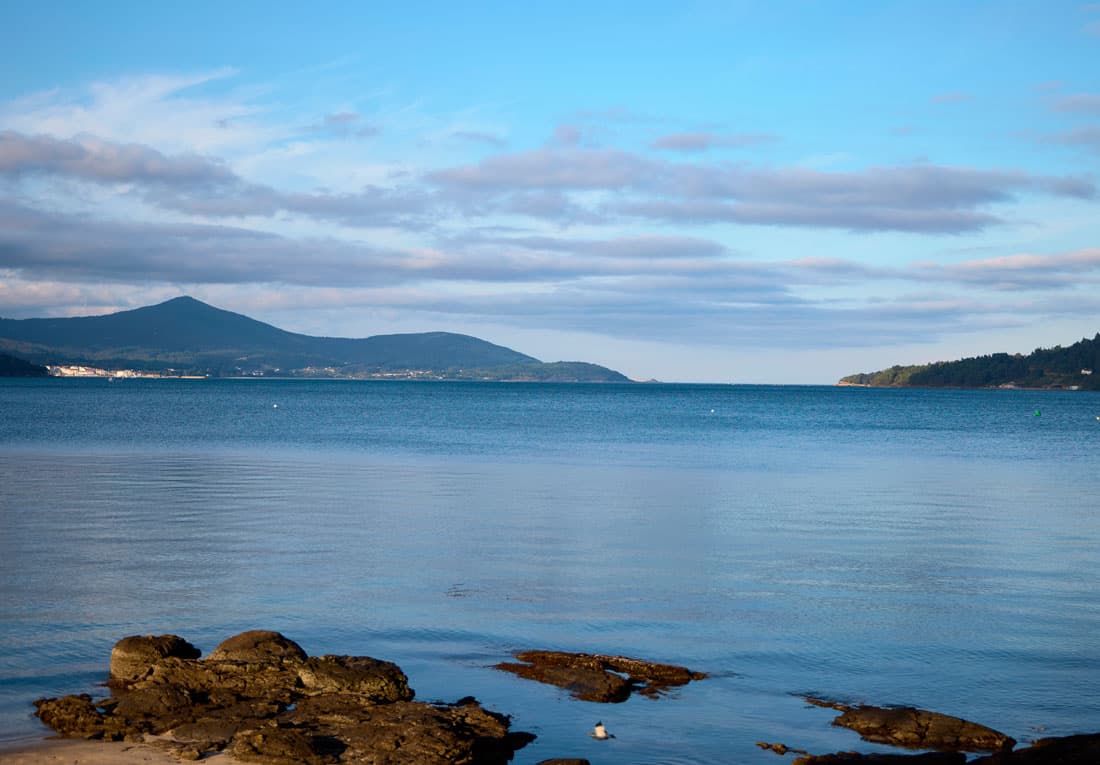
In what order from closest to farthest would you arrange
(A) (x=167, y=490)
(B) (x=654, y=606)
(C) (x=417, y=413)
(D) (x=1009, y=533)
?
(B) (x=654, y=606), (D) (x=1009, y=533), (A) (x=167, y=490), (C) (x=417, y=413)

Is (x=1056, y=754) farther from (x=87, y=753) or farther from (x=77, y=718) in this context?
(x=77, y=718)

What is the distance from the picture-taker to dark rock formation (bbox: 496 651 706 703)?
1285 cm

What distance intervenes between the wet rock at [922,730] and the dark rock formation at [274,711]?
361 centimetres

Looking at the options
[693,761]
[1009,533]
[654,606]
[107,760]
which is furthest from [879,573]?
[107,760]

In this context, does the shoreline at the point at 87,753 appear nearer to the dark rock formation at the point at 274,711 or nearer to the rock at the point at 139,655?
the dark rock formation at the point at 274,711

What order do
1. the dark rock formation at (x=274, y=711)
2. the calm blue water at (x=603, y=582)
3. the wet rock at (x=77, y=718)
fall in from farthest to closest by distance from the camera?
1. the calm blue water at (x=603, y=582)
2. the wet rock at (x=77, y=718)
3. the dark rock formation at (x=274, y=711)

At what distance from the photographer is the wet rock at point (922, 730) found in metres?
11.2

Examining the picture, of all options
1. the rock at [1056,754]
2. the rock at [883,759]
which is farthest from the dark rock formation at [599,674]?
the rock at [1056,754]

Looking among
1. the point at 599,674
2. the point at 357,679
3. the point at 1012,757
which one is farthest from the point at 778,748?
the point at 357,679

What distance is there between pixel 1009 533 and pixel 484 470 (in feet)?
68.3

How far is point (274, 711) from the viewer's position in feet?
38.1

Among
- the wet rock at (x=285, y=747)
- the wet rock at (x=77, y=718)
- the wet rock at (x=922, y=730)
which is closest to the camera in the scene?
the wet rock at (x=285, y=747)

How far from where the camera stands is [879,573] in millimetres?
20688

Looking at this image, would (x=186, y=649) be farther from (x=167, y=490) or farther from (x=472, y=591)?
(x=167, y=490)
